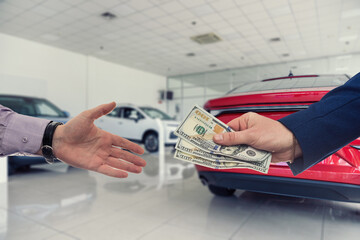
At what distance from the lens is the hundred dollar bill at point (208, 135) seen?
0.80m

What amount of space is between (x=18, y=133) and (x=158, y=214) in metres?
1.26

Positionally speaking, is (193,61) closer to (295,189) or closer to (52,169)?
(52,169)

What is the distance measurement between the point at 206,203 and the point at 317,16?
20.2ft

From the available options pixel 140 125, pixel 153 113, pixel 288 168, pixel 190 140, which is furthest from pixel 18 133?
pixel 153 113

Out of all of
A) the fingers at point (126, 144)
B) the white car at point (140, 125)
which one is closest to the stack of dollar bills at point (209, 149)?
the fingers at point (126, 144)

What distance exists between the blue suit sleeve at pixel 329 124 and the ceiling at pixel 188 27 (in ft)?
17.7

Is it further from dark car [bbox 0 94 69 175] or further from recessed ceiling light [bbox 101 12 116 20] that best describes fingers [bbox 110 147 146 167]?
recessed ceiling light [bbox 101 12 116 20]

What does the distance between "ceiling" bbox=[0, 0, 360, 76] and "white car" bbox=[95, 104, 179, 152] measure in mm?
2557

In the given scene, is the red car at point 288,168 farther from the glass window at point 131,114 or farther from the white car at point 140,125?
the glass window at point 131,114

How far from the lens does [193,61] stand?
10.8m

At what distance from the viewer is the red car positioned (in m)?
1.28

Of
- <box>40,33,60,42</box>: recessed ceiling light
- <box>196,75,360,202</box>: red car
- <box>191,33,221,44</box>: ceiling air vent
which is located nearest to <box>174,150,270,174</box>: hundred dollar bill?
<box>196,75,360,202</box>: red car

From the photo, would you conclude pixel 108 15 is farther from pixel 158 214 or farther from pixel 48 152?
pixel 48 152

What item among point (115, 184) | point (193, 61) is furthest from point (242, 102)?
point (193, 61)
